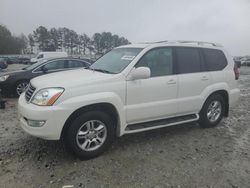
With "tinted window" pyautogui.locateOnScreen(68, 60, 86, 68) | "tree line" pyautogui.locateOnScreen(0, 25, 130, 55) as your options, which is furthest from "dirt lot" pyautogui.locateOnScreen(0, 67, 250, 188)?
"tree line" pyautogui.locateOnScreen(0, 25, 130, 55)

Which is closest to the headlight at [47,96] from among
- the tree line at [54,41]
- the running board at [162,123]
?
the running board at [162,123]

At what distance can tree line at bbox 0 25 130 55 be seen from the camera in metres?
66.6

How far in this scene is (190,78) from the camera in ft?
15.4

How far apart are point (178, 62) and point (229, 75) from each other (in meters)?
1.56

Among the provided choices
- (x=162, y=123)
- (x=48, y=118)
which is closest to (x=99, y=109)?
(x=48, y=118)

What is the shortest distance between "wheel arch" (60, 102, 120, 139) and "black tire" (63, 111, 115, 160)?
0.05 meters

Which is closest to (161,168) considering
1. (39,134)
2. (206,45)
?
(39,134)

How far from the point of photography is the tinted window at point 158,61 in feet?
13.8

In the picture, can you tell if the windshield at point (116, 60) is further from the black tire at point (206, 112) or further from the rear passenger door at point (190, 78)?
→ the black tire at point (206, 112)

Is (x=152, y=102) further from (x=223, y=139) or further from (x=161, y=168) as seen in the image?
(x=223, y=139)

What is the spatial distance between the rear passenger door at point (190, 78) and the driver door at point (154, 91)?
6.7 inches

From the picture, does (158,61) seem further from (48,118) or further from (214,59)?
(48,118)

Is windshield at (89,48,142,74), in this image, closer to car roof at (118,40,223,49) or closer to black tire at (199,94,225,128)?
car roof at (118,40,223,49)

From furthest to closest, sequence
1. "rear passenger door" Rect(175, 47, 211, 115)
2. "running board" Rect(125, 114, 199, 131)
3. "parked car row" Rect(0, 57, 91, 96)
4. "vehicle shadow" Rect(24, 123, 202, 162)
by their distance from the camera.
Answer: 1. "parked car row" Rect(0, 57, 91, 96)
2. "rear passenger door" Rect(175, 47, 211, 115)
3. "running board" Rect(125, 114, 199, 131)
4. "vehicle shadow" Rect(24, 123, 202, 162)
